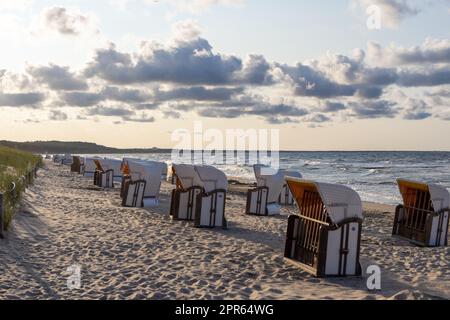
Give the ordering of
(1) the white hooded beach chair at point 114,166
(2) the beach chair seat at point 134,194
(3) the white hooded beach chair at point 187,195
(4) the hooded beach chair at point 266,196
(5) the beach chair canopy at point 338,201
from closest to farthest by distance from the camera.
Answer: (5) the beach chair canopy at point 338,201 → (3) the white hooded beach chair at point 187,195 → (4) the hooded beach chair at point 266,196 → (2) the beach chair seat at point 134,194 → (1) the white hooded beach chair at point 114,166

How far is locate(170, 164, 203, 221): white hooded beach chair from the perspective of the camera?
46.8 feet

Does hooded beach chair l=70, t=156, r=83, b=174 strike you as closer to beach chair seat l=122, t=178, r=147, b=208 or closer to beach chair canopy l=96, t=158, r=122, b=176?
beach chair canopy l=96, t=158, r=122, b=176

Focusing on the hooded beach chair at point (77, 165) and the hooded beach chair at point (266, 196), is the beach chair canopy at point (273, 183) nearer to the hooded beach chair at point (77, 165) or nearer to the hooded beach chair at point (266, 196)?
the hooded beach chair at point (266, 196)

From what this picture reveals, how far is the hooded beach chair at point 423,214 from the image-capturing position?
1155cm

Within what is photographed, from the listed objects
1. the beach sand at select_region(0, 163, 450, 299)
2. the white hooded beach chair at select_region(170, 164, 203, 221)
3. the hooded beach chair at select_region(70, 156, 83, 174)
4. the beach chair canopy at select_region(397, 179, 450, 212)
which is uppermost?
the beach chair canopy at select_region(397, 179, 450, 212)

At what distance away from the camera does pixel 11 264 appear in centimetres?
837

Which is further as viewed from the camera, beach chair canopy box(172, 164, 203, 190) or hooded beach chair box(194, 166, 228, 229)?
beach chair canopy box(172, 164, 203, 190)

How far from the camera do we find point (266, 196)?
1692cm

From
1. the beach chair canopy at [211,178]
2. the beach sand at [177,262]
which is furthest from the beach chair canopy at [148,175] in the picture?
the beach chair canopy at [211,178]

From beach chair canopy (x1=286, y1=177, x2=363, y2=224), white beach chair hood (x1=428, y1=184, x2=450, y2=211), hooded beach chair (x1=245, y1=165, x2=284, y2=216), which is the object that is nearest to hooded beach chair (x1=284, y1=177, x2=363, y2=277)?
beach chair canopy (x1=286, y1=177, x2=363, y2=224)
